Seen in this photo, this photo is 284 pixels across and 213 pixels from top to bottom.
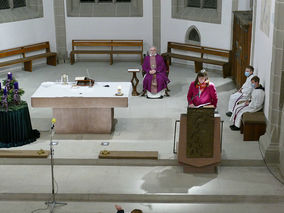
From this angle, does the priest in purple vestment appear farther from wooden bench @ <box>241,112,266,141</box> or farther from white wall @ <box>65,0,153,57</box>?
white wall @ <box>65,0,153,57</box>

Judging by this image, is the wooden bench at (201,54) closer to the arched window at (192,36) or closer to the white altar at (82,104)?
the arched window at (192,36)

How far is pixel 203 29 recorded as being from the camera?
57.6 ft

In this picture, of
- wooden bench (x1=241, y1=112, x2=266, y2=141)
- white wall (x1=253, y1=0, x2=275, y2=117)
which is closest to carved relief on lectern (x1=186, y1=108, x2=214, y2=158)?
wooden bench (x1=241, y1=112, x2=266, y2=141)

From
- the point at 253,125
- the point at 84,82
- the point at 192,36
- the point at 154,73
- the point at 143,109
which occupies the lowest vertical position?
the point at 143,109

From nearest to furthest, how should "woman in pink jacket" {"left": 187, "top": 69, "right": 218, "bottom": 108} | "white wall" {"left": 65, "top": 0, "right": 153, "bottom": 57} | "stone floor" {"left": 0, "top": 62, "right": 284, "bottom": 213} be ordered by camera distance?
"stone floor" {"left": 0, "top": 62, "right": 284, "bottom": 213}
"woman in pink jacket" {"left": 187, "top": 69, "right": 218, "bottom": 108}
"white wall" {"left": 65, "top": 0, "right": 153, "bottom": 57}

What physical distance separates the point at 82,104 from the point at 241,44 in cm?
507

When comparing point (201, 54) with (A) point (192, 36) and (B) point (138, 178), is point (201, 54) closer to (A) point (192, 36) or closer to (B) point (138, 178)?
(A) point (192, 36)

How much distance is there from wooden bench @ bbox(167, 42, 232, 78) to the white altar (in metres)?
4.88

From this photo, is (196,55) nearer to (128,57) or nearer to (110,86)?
(128,57)

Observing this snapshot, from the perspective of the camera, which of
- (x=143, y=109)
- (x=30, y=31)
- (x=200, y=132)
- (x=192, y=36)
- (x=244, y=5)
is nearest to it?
(x=200, y=132)

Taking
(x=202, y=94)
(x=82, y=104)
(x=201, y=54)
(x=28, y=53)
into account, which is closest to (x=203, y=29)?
(x=201, y=54)

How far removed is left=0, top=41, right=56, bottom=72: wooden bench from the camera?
17.2 meters

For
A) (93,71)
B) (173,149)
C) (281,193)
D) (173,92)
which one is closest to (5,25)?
(93,71)

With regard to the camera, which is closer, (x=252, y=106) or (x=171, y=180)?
(x=171, y=180)
